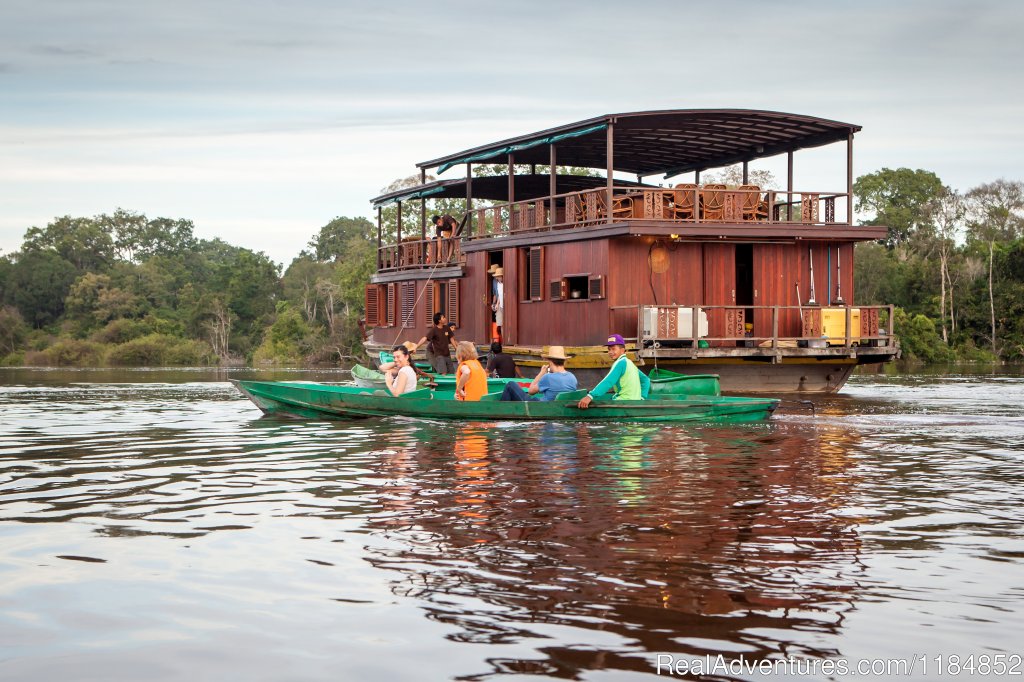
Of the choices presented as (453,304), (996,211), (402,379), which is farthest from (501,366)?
(996,211)

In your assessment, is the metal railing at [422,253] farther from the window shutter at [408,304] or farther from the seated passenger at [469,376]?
the seated passenger at [469,376]

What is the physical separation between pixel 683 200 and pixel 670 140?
463 centimetres

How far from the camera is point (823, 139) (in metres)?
26.1

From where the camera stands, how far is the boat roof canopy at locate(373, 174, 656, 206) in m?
32.5

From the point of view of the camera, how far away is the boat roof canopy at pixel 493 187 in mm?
32500

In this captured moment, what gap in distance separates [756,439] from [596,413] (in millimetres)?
2579

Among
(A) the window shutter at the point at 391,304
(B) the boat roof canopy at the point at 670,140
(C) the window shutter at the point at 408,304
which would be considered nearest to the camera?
(B) the boat roof canopy at the point at 670,140

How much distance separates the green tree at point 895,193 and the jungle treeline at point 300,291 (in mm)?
83

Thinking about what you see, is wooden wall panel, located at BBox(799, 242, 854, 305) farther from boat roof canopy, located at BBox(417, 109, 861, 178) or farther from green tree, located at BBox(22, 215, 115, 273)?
green tree, located at BBox(22, 215, 115, 273)

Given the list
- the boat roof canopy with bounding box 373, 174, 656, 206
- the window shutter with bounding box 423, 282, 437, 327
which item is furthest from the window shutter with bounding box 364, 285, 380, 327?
the window shutter with bounding box 423, 282, 437, 327

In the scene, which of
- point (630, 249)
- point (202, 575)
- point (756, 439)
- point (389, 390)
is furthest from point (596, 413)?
point (202, 575)

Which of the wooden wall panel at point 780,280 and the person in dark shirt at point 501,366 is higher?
the wooden wall panel at point 780,280

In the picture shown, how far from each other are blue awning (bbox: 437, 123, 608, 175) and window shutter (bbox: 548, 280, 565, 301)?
322cm

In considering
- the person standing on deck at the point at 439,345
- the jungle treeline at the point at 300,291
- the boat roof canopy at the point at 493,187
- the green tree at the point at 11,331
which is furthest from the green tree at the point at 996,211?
the green tree at the point at 11,331
